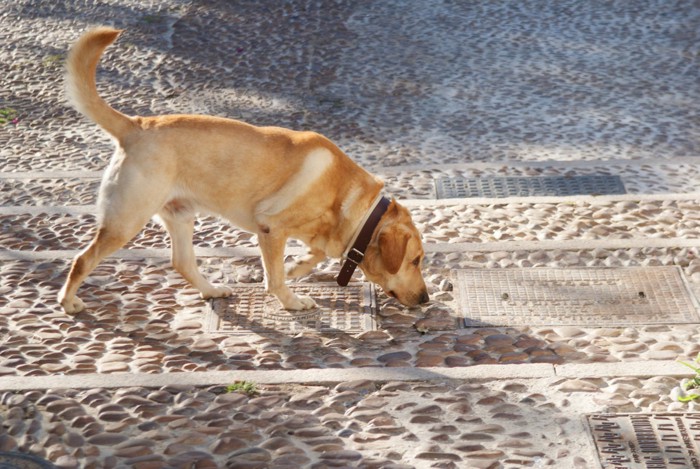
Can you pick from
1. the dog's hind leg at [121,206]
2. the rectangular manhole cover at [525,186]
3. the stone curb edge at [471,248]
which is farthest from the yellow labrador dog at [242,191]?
the rectangular manhole cover at [525,186]

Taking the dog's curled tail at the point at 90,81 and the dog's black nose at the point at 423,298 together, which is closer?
the dog's curled tail at the point at 90,81

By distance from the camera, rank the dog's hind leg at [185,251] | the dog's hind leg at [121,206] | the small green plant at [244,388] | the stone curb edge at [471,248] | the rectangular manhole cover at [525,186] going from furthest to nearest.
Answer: the rectangular manhole cover at [525,186] < the stone curb edge at [471,248] < the dog's hind leg at [185,251] < the dog's hind leg at [121,206] < the small green plant at [244,388]

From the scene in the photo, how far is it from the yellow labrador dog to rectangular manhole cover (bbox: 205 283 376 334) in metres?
0.12

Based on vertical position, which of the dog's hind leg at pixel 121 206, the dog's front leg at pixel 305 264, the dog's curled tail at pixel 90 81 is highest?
the dog's curled tail at pixel 90 81

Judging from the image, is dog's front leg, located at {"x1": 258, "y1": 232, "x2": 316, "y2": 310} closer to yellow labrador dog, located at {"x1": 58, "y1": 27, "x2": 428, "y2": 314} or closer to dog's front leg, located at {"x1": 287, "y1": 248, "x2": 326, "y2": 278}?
yellow labrador dog, located at {"x1": 58, "y1": 27, "x2": 428, "y2": 314}

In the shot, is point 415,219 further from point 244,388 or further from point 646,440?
point 646,440

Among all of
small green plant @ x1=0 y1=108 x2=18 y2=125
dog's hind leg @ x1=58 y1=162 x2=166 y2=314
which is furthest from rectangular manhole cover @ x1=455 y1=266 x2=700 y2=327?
small green plant @ x1=0 y1=108 x2=18 y2=125

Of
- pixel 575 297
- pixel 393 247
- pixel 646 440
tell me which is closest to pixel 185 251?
pixel 393 247

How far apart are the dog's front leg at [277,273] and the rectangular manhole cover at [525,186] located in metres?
2.12

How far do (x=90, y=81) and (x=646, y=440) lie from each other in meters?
3.43

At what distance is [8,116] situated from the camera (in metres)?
9.57

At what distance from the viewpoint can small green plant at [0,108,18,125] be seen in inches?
372

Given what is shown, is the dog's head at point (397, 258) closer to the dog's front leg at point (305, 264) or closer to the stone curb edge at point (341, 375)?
the dog's front leg at point (305, 264)

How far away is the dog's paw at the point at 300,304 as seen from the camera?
5613 mm
